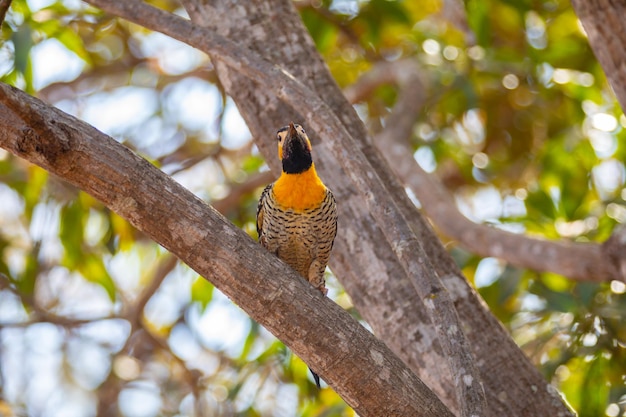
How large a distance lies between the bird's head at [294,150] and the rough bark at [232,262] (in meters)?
1.31

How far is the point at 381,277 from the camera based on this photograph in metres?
3.37

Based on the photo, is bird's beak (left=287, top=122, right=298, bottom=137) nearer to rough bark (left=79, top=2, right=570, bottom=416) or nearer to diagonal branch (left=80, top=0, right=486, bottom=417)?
rough bark (left=79, top=2, right=570, bottom=416)

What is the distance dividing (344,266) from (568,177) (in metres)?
2.80

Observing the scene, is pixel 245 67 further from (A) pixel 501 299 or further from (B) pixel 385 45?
(B) pixel 385 45

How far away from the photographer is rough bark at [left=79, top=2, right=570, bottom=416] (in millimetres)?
3225

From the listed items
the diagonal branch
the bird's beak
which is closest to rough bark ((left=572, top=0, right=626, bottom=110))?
the diagonal branch

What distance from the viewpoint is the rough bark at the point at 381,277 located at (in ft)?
10.6

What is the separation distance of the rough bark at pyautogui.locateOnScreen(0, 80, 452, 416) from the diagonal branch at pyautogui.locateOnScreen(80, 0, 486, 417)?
0.49 ft

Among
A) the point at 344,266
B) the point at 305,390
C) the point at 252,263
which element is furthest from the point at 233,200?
the point at 252,263

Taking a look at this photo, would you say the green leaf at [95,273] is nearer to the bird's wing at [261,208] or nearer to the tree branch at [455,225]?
the bird's wing at [261,208]

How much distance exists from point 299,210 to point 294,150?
284 mm

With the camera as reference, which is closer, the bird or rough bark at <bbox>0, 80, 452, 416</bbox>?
rough bark at <bbox>0, 80, 452, 416</bbox>

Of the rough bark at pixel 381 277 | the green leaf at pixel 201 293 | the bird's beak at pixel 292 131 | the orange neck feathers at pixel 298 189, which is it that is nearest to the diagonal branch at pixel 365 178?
the rough bark at pixel 381 277

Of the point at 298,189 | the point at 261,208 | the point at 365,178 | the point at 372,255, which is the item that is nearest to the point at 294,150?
the point at 298,189
